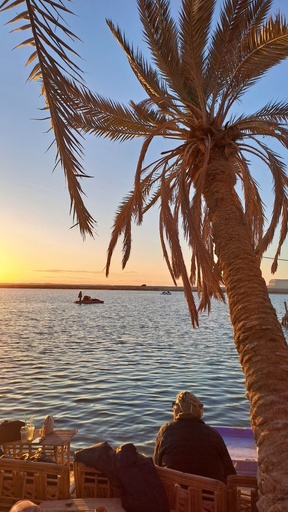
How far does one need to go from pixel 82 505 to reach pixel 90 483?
0.32 metres

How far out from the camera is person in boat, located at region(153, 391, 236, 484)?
4832 millimetres

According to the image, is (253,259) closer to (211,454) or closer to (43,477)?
(211,454)

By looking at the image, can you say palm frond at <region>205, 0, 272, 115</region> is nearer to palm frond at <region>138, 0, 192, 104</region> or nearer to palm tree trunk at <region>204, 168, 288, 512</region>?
palm frond at <region>138, 0, 192, 104</region>

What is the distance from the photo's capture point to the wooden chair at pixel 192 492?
14.2 feet

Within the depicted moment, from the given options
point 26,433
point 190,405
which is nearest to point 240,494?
point 190,405

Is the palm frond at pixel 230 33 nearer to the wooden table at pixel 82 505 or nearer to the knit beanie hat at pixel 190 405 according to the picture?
the knit beanie hat at pixel 190 405

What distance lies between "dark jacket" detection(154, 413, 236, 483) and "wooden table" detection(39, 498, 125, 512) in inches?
27.9

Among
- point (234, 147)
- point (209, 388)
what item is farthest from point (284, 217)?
point (209, 388)

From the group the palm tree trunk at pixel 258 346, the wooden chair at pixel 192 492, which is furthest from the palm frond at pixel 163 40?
the wooden chair at pixel 192 492

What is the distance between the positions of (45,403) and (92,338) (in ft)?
68.6

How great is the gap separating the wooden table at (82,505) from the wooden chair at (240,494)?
1.14 metres

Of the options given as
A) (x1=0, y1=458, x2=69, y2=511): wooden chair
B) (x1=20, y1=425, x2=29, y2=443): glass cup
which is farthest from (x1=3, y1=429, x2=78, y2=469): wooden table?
(x1=0, y1=458, x2=69, y2=511): wooden chair

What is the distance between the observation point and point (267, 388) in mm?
4613

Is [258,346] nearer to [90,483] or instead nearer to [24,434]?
[90,483]
